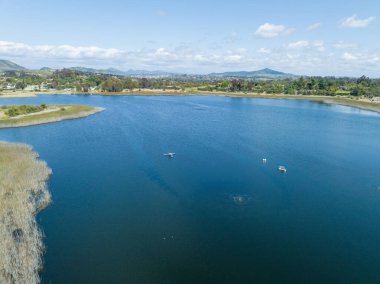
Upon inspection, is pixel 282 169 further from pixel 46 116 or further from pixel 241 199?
pixel 46 116

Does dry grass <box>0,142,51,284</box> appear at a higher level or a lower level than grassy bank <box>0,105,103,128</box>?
lower

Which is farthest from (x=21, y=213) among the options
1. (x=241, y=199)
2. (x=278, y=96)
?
(x=278, y=96)

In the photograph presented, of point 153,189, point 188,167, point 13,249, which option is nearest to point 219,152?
point 188,167

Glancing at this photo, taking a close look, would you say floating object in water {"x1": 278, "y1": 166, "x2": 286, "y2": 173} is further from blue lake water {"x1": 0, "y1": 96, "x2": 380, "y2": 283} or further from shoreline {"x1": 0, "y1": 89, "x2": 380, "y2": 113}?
shoreline {"x1": 0, "y1": 89, "x2": 380, "y2": 113}

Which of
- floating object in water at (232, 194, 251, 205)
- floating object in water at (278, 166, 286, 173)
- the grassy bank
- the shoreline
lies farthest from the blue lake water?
the shoreline

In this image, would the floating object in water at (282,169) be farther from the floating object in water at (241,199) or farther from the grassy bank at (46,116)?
the grassy bank at (46,116)
